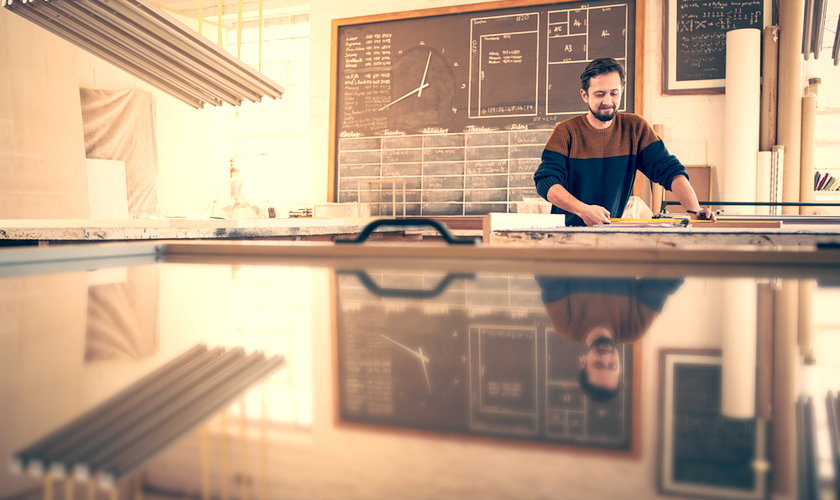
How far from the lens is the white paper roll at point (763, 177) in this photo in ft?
11.8

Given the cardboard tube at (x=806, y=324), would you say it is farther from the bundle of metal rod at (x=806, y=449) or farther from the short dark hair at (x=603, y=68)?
the short dark hair at (x=603, y=68)

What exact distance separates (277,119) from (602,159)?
4436mm

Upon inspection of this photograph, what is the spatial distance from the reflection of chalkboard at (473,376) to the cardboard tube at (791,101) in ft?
13.4

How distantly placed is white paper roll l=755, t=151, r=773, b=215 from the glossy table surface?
12.4ft

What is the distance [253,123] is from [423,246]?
558 cm

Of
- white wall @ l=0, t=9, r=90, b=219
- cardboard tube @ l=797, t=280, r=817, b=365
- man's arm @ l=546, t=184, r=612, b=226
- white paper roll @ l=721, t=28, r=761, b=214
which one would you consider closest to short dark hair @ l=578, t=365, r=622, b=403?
cardboard tube @ l=797, t=280, r=817, b=365

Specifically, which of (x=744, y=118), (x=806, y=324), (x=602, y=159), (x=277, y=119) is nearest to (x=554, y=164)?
(x=602, y=159)

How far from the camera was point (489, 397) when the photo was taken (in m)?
0.19

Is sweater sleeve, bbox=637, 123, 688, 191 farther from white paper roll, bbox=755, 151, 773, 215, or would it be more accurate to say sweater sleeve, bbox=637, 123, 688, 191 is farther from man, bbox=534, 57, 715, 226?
white paper roll, bbox=755, 151, 773, 215

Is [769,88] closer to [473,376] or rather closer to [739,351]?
[739,351]

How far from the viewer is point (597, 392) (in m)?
0.19

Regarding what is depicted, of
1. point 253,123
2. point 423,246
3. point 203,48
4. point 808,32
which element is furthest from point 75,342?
Answer: point 253,123

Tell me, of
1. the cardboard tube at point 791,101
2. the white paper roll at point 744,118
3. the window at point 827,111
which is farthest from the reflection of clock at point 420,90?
the window at point 827,111

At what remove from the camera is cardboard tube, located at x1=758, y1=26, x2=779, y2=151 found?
3.68 metres
